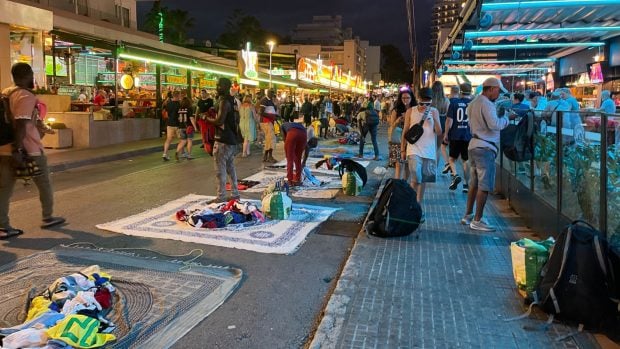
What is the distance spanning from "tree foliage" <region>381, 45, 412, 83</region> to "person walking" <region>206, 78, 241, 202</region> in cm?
15669

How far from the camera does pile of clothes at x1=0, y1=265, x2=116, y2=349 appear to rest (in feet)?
11.6

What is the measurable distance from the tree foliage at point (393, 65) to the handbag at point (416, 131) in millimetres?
157451

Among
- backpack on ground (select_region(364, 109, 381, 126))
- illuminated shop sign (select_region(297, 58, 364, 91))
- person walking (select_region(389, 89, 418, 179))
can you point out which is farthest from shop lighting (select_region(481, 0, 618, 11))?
illuminated shop sign (select_region(297, 58, 364, 91))

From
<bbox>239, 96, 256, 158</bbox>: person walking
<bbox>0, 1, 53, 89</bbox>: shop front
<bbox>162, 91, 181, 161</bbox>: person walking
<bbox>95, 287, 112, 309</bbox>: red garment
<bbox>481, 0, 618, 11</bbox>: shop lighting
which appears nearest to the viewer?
<bbox>95, 287, 112, 309</bbox>: red garment

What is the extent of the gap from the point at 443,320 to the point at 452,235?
2.72 m

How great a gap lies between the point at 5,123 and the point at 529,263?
19.7 ft

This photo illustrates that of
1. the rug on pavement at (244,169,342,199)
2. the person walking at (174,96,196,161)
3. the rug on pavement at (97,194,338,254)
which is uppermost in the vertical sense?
the person walking at (174,96,196,161)

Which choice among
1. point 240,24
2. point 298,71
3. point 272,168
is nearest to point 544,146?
point 272,168

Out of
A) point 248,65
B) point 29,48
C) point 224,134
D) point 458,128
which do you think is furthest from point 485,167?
point 248,65

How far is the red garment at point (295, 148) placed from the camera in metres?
10.1

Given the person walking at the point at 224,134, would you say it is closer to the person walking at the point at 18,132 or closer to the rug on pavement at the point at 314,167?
the person walking at the point at 18,132

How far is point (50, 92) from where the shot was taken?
1753 centimetres

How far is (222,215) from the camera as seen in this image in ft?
23.6

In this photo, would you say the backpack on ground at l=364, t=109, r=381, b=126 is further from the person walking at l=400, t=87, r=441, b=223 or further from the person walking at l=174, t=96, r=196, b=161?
the person walking at l=400, t=87, r=441, b=223
